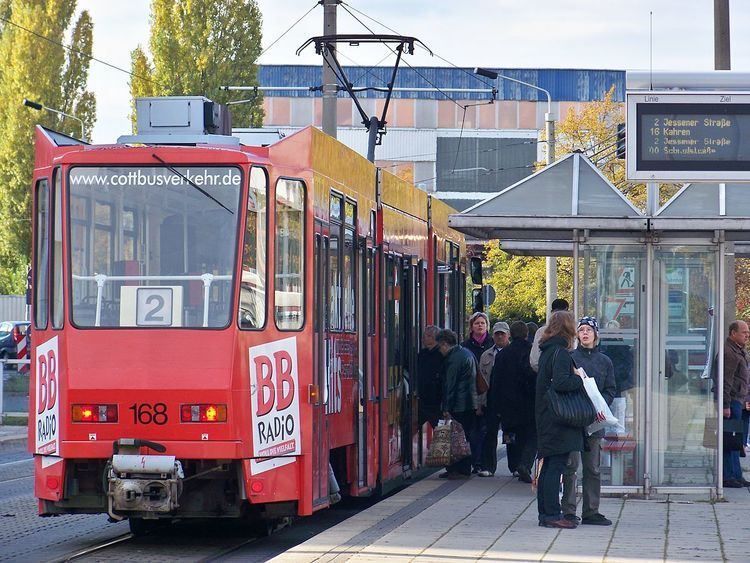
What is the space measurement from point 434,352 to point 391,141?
2184 inches

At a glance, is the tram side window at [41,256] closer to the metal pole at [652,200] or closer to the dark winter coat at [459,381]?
the metal pole at [652,200]

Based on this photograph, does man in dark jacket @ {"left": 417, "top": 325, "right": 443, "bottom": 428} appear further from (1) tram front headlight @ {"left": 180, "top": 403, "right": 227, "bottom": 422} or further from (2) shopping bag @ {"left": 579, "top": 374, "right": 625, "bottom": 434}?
(1) tram front headlight @ {"left": 180, "top": 403, "right": 227, "bottom": 422}

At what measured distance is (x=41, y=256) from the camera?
10711mm

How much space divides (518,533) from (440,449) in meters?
5.03

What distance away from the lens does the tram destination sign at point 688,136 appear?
12.2 m

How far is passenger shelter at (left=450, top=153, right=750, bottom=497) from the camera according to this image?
12.9 m

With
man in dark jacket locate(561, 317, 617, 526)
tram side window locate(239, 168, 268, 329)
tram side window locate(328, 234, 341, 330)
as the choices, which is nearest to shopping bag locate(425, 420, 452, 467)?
tram side window locate(328, 234, 341, 330)

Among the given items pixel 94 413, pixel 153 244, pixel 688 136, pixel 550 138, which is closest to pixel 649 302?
pixel 688 136

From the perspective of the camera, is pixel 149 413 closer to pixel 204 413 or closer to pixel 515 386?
pixel 204 413

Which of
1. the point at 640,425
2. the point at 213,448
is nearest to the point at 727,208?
the point at 640,425

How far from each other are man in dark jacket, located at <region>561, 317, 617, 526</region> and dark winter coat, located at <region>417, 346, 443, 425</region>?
4221 millimetres

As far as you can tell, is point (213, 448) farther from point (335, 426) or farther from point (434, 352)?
point (434, 352)

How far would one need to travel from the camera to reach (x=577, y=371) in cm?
1069

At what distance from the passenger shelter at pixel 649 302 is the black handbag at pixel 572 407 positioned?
2.15 m
